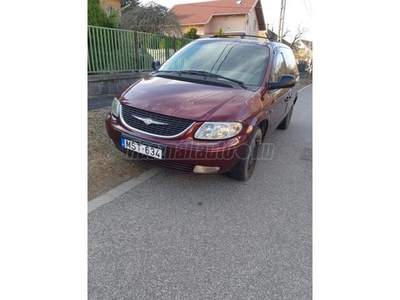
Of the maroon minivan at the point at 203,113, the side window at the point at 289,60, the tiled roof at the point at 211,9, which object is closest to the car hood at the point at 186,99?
the maroon minivan at the point at 203,113

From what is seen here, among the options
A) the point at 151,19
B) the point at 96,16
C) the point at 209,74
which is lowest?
the point at 209,74

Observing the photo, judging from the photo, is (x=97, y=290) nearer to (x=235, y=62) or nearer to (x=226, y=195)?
(x=226, y=195)

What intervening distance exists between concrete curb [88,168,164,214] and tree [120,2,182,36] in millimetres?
12265

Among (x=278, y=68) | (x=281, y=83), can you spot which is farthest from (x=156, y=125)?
(x=278, y=68)

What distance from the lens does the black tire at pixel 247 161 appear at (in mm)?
2688

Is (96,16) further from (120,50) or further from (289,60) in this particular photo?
(289,60)

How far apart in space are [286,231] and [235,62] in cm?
216

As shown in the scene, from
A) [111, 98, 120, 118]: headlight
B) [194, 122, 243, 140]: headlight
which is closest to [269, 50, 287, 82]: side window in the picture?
[194, 122, 243, 140]: headlight

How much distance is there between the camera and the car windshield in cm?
310

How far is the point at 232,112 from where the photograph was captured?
241 cm

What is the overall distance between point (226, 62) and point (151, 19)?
11729mm

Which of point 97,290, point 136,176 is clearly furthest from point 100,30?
point 97,290

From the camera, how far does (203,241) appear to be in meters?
2.04

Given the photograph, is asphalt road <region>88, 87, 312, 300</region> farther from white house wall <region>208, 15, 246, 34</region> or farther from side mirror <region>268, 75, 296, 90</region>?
white house wall <region>208, 15, 246, 34</region>
